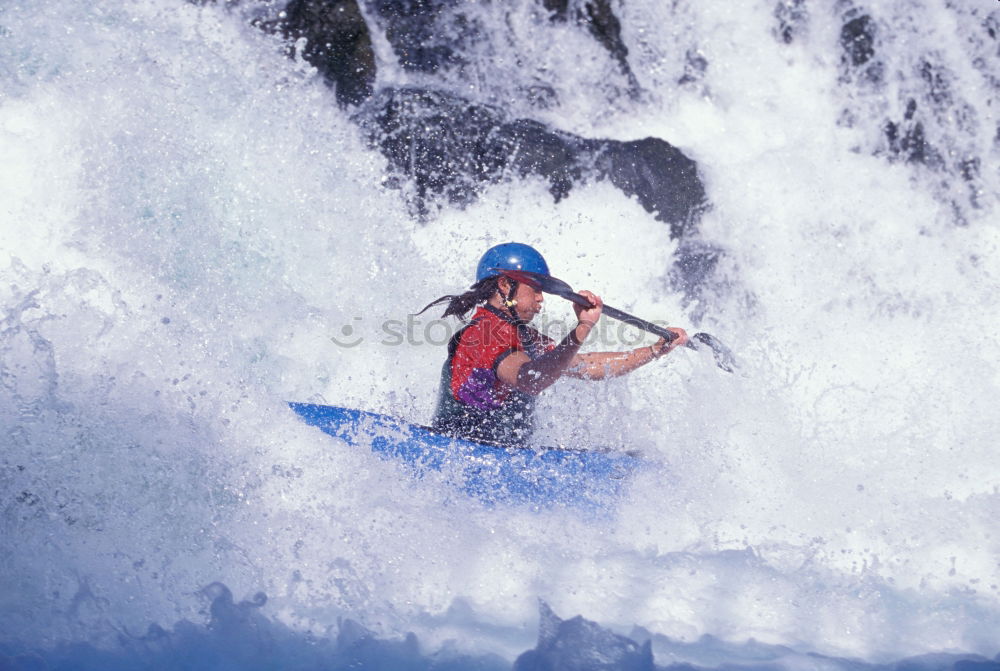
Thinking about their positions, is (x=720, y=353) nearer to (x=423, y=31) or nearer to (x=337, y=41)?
(x=423, y=31)

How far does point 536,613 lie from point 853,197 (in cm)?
351

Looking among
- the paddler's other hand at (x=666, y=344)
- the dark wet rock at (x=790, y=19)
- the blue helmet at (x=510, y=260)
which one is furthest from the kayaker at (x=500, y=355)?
the dark wet rock at (x=790, y=19)

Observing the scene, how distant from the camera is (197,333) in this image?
11.5 feet

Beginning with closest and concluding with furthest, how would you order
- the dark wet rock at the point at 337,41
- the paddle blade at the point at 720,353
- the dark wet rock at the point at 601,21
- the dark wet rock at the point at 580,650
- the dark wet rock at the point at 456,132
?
the dark wet rock at the point at 580,650 → the paddle blade at the point at 720,353 → the dark wet rock at the point at 337,41 → the dark wet rock at the point at 456,132 → the dark wet rock at the point at 601,21

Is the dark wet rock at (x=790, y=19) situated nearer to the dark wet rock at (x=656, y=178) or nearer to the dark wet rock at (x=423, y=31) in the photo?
the dark wet rock at (x=656, y=178)

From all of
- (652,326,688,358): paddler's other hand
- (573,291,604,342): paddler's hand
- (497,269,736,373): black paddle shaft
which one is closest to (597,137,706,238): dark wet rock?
(497,269,736,373): black paddle shaft

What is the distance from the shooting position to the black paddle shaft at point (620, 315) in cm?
326

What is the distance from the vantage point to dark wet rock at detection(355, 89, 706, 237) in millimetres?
5059

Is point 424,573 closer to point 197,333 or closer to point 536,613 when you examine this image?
point 536,613

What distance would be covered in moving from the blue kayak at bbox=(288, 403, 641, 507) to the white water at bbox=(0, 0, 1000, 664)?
3.6 inches

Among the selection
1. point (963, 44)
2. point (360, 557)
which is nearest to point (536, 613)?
point (360, 557)

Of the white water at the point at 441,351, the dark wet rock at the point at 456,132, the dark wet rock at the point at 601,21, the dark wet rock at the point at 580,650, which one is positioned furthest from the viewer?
the dark wet rock at the point at 601,21

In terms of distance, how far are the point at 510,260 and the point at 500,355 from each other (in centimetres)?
42

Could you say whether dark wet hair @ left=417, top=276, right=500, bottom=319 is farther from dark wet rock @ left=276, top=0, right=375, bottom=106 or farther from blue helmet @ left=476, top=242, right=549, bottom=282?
dark wet rock @ left=276, top=0, right=375, bottom=106
